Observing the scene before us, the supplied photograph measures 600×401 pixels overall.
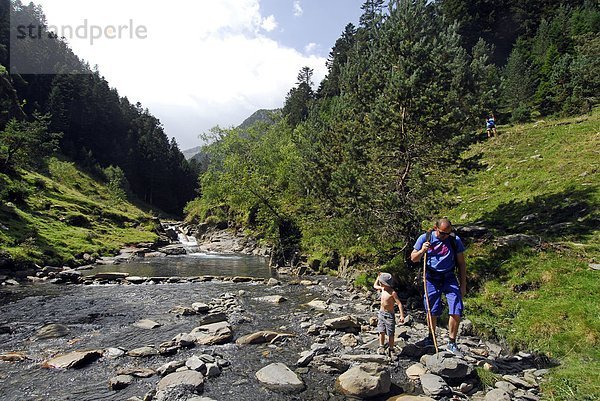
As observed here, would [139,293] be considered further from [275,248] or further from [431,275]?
[431,275]

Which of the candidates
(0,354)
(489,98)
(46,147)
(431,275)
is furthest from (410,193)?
(46,147)

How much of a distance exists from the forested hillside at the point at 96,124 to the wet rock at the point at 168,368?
11207 cm

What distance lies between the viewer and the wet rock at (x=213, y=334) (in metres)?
13.0

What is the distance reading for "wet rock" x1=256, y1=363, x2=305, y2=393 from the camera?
939 cm

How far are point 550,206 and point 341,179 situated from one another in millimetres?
11903

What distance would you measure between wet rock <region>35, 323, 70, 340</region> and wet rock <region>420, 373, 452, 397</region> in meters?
13.6

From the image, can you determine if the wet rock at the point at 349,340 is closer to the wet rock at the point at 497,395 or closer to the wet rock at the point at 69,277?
the wet rock at the point at 497,395

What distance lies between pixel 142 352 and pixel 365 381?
24.6ft

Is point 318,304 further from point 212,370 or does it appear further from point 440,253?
point 440,253

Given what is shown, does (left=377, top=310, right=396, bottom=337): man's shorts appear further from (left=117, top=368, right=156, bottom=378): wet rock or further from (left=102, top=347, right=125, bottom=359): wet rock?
(left=102, top=347, right=125, bottom=359): wet rock

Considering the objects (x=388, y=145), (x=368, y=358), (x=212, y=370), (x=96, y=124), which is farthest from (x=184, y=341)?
(x=96, y=124)

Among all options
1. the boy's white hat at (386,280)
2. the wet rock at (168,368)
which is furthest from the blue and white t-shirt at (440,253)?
the wet rock at (168,368)

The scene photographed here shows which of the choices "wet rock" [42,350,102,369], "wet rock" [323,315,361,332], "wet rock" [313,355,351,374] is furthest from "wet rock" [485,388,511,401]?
"wet rock" [42,350,102,369]

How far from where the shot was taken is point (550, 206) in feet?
66.1
